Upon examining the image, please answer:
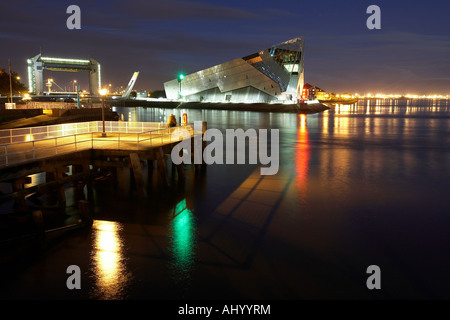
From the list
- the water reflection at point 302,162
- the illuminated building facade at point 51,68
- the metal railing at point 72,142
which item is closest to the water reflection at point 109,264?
the metal railing at point 72,142

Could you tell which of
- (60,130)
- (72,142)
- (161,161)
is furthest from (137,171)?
(60,130)

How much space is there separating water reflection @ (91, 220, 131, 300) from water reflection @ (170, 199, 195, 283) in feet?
4.57

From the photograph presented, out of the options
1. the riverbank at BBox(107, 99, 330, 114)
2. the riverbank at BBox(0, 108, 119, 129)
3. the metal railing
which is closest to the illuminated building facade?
the riverbank at BBox(107, 99, 330, 114)

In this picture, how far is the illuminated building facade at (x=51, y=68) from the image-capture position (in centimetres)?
13375

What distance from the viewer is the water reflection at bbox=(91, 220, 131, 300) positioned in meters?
10.1

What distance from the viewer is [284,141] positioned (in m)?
41.5

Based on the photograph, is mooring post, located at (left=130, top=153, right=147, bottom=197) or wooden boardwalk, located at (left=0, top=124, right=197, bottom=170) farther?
mooring post, located at (left=130, top=153, right=147, bottom=197)

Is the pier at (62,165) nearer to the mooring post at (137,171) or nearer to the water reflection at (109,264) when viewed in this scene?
the mooring post at (137,171)

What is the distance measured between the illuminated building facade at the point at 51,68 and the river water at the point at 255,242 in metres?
127

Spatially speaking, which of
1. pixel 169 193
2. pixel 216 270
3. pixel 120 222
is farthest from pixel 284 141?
pixel 216 270

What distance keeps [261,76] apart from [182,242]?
91649 mm

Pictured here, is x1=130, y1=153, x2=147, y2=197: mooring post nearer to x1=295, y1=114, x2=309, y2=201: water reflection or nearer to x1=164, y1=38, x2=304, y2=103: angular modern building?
x1=295, y1=114, x2=309, y2=201: water reflection
